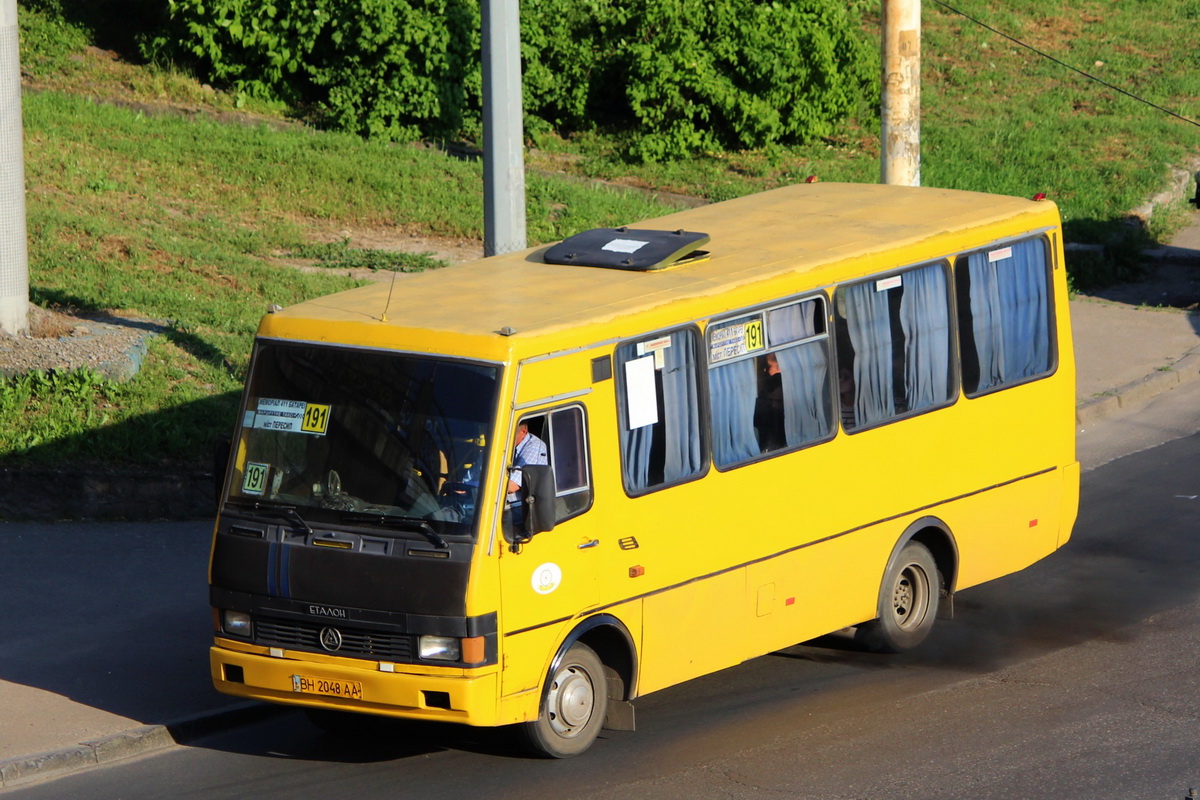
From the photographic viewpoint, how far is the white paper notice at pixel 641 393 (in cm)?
856

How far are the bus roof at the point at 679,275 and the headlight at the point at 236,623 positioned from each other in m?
1.45

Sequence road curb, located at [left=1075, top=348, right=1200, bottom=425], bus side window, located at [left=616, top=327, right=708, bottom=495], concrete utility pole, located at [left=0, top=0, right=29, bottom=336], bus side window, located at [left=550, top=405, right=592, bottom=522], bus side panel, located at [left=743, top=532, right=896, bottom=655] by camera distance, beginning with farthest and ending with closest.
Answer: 1. road curb, located at [left=1075, top=348, right=1200, bottom=425]
2. concrete utility pole, located at [left=0, top=0, right=29, bottom=336]
3. bus side panel, located at [left=743, top=532, right=896, bottom=655]
4. bus side window, located at [left=616, top=327, right=708, bottom=495]
5. bus side window, located at [left=550, top=405, right=592, bottom=522]

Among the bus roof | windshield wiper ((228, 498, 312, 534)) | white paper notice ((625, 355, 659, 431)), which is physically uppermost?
the bus roof

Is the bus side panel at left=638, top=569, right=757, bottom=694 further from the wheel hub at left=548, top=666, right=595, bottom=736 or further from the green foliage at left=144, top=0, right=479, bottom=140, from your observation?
the green foliage at left=144, top=0, right=479, bottom=140

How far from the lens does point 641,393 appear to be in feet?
28.3

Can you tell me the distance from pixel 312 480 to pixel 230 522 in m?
0.52

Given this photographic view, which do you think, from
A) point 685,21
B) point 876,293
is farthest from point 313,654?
point 685,21

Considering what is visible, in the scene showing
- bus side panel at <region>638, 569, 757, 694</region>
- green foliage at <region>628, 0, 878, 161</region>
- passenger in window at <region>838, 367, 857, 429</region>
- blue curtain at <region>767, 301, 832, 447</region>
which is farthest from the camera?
green foliage at <region>628, 0, 878, 161</region>

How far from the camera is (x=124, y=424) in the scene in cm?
1305

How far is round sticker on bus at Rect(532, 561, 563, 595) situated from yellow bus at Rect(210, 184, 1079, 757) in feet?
0.04

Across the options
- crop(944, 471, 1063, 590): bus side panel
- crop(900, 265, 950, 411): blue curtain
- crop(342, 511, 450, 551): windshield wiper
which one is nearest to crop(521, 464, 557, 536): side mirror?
crop(342, 511, 450, 551): windshield wiper

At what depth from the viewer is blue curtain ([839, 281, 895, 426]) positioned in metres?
9.94

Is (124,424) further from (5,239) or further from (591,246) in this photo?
(591,246)

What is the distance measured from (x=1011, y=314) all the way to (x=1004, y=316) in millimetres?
83
